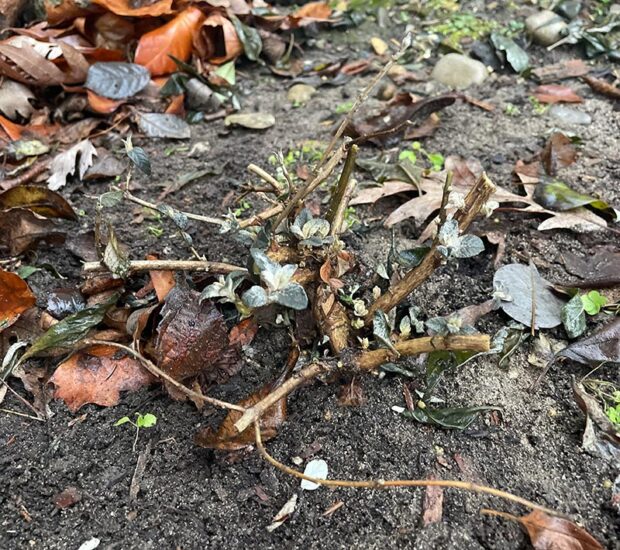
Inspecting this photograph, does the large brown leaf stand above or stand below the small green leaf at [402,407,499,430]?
above

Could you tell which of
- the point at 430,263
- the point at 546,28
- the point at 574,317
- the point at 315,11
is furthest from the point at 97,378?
the point at 546,28

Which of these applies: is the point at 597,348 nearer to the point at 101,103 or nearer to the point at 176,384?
the point at 176,384

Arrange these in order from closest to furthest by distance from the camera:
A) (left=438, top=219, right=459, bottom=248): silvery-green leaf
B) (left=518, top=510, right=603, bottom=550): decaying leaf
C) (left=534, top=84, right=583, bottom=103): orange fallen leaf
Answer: (left=518, top=510, right=603, bottom=550): decaying leaf → (left=438, top=219, right=459, bottom=248): silvery-green leaf → (left=534, top=84, right=583, bottom=103): orange fallen leaf

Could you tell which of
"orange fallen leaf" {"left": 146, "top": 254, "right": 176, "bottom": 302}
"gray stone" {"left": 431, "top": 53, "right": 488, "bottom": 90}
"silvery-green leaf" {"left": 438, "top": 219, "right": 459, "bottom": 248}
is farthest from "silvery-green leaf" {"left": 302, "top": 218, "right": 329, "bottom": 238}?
"gray stone" {"left": 431, "top": 53, "right": 488, "bottom": 90}

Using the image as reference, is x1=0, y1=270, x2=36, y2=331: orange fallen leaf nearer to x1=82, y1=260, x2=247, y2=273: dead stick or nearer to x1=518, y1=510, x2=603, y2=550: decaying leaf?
x1=82, y1=260, x2=247, y2=273: dead stick

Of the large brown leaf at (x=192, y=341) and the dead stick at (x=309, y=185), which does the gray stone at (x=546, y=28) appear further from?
the large brown leaf at (x=192, y=341)

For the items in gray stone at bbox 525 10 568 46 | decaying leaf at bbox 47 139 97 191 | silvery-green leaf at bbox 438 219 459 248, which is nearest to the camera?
silvery-green leaf at bbox 438 219 459 248
